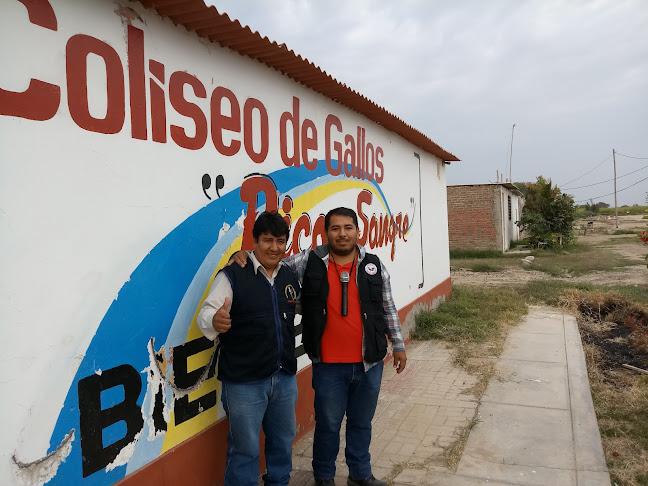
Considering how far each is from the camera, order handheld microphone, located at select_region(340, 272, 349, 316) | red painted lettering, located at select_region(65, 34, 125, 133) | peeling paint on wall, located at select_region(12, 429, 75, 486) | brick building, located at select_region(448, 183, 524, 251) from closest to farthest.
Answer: peeling paint on wall, located at select_region(12, 429, 75, 486), red painted lettering, located at select_region(65, 34, 125, 133), handheld microphone, located at select_region(340, 272, 349, 316), brick building, located at select_region(448, 183, 524, 251)

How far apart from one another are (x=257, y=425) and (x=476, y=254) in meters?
20.7

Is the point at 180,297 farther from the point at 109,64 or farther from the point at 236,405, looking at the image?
the point at 109,64

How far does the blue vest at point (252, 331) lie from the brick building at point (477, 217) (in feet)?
68.2

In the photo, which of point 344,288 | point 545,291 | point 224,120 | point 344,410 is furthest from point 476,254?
point 224,120

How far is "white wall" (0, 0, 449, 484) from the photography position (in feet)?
6.93

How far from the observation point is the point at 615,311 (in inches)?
381

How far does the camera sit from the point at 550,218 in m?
25.9

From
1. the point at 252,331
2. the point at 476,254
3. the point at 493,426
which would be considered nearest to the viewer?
the point at 252,331

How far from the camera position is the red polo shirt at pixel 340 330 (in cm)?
333

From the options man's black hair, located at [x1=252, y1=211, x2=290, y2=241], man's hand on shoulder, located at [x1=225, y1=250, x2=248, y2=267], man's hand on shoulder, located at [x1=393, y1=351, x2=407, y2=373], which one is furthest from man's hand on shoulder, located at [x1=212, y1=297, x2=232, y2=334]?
man's hand on shoulder, located at [x1=393, y1=351, x2=407, y2=373]

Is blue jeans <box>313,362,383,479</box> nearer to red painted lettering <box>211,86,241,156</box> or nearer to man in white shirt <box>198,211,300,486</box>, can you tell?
man in white shirt <box>198,211,300,486</box>

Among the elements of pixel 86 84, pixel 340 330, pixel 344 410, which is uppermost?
pixel 86 84

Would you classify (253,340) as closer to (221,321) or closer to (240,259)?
(221,321)

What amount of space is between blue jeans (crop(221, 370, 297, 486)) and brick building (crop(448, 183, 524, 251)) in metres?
20.7
